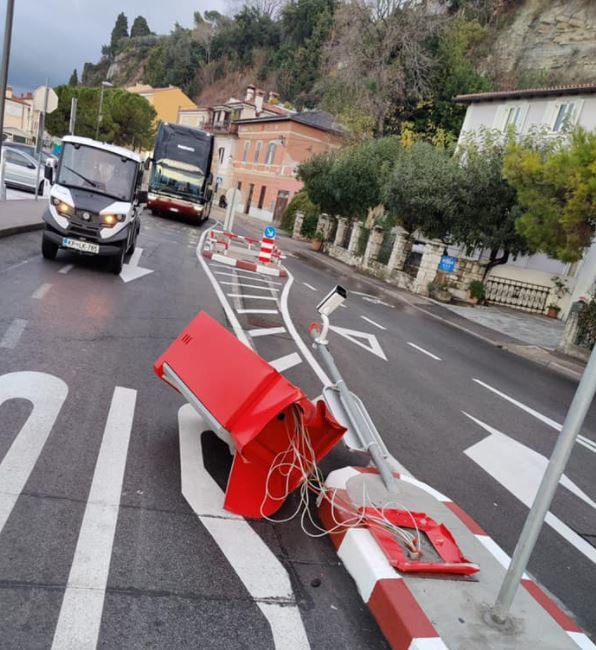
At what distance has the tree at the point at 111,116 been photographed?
62.4 meters

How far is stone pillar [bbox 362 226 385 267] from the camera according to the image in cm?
2635

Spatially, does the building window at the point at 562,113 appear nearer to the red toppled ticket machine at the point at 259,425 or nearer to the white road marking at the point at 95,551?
the red toppled ticket machine at the point at 259,425

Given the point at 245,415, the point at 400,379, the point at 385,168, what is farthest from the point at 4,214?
the point at 385,168

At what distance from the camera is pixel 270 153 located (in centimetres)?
5016

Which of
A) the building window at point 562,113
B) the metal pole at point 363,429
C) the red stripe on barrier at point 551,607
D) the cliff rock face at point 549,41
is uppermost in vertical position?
the cliff rock face at point 549,41

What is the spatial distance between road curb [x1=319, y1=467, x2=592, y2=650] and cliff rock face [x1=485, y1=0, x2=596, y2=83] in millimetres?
45873

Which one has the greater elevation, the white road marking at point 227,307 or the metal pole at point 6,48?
the metal pole at point 6,48

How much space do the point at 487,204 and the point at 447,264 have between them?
2.66m

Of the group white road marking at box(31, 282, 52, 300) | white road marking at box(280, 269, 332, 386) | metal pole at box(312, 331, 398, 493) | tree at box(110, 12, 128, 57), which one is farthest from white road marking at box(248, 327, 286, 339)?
Result: tree at box(110, 12, 128, 57)

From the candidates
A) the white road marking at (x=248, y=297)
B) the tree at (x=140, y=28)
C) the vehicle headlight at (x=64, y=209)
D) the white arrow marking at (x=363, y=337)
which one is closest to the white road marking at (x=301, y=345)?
the white road marking at (x=248, y=297)

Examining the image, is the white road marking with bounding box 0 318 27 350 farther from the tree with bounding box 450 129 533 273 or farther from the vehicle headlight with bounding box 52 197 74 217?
the tree with bounding box 450 129 533 273

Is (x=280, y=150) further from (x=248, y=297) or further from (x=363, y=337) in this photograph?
(x=363, y=337)

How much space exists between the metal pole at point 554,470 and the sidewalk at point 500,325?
11.2 m

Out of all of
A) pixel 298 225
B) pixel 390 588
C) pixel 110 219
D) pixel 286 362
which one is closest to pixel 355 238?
pixel 298 225
